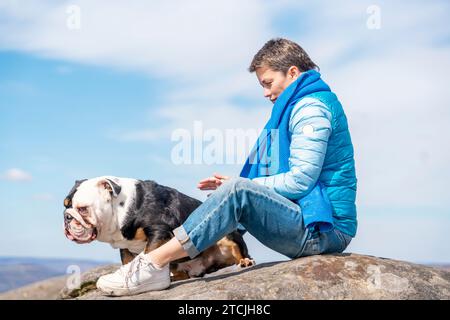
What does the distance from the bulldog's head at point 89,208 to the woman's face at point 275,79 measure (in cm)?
198

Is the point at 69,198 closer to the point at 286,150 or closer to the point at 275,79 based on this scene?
the point at 286,150

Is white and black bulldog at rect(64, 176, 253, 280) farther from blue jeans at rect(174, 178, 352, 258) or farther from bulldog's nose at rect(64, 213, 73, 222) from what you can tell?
blue jeans at rect(174, 178, 352, 258)

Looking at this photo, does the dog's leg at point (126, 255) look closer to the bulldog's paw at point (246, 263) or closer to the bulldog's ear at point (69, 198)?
the bulldog's ear at point (69, 198)

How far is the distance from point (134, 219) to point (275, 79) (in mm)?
2198

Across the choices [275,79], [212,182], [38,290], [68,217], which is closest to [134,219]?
[68,217]

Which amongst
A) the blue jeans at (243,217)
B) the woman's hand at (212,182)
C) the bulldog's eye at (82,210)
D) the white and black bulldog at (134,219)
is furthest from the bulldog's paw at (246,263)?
the bulldog's eye at (82,210)

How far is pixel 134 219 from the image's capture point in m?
6.50

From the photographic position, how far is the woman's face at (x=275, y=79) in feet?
20.3

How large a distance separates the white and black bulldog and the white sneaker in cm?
51

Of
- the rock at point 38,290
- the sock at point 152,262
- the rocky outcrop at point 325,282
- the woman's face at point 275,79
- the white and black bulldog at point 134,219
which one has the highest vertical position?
the woman's face at point 275,79

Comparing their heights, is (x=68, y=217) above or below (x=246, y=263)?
above

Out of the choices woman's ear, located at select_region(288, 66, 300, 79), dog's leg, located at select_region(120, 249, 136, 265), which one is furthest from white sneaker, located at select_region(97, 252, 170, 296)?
woman's ear, located at select_region(288, 66, 300, 79)

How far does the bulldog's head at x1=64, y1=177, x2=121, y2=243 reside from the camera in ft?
20.4
